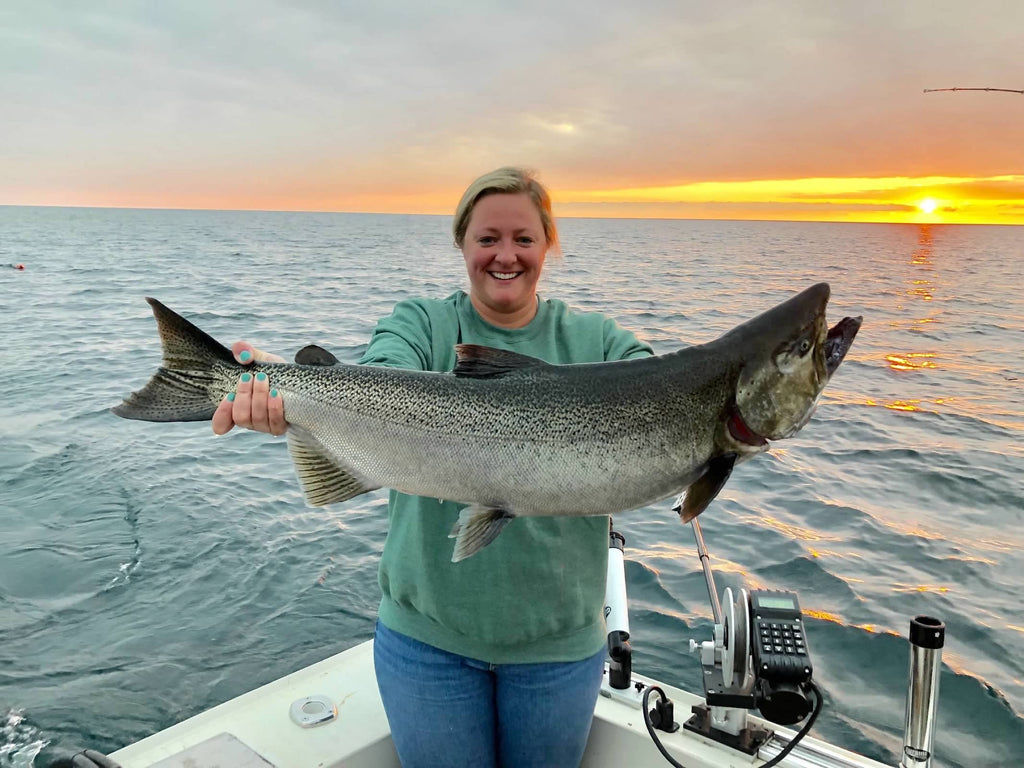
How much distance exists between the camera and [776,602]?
12.6 ft

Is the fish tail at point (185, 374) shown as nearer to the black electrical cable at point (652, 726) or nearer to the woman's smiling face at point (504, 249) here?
the woman's smiling face at point (504, 249)

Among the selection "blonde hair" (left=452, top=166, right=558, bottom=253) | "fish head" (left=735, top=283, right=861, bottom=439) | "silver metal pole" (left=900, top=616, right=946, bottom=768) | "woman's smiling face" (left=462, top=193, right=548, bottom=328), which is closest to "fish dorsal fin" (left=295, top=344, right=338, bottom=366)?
"woman's smiling face" (left=462, top=193, right=548, bottom=328)

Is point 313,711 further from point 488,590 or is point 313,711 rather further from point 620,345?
point 620,345

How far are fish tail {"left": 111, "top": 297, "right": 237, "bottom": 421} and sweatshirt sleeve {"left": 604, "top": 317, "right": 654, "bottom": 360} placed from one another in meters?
1.60

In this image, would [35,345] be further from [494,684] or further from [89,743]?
[494,684]

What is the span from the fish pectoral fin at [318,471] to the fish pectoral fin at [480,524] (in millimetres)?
511

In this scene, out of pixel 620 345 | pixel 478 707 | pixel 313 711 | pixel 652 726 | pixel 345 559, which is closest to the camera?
pixel 478 707

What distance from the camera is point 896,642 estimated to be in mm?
7117

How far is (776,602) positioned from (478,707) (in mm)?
1518

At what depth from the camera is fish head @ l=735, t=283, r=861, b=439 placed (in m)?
2.79

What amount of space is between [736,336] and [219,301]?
31.0 metres

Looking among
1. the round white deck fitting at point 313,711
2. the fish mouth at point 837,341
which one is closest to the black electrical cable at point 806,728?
the fish mouth at point 837,341

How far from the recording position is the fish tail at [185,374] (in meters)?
3.17

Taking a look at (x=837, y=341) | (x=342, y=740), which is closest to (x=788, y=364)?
(x=837, y=341)
